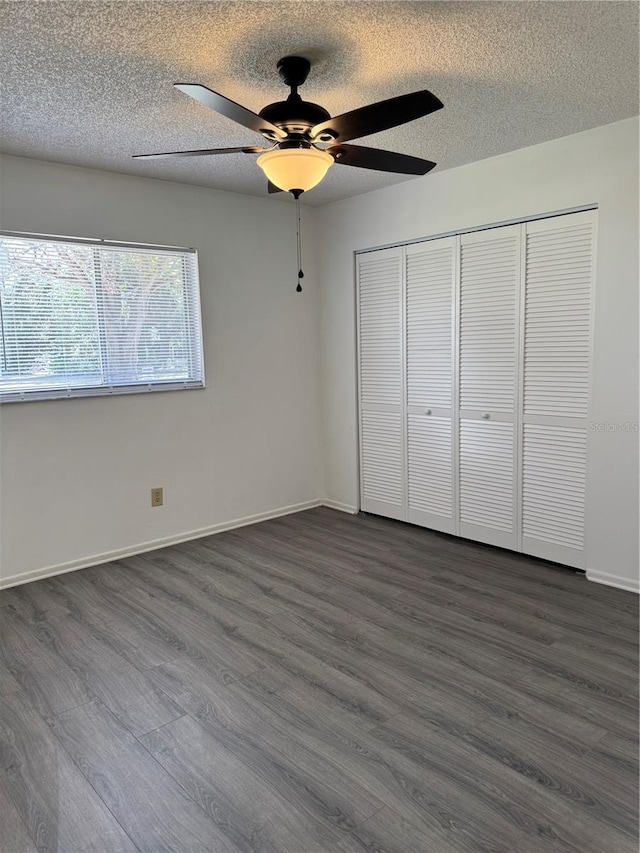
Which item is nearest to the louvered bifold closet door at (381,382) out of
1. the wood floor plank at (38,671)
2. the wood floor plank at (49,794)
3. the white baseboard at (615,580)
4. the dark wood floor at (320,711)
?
the dark wood floor at (320,711)

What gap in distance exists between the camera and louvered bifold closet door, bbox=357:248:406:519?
13.7 feet

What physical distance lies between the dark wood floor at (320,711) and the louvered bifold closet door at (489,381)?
39 centimetres

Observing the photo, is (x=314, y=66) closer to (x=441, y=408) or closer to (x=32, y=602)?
(x=441, y=408)

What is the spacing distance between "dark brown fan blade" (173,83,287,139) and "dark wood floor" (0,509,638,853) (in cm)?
208

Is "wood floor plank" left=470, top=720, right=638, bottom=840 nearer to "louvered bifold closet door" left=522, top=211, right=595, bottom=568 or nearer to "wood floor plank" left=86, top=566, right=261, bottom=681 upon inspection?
"wood floor plank" left=86, top=566, right=261, bottom=681

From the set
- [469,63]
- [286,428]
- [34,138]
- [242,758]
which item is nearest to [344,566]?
[286,428]

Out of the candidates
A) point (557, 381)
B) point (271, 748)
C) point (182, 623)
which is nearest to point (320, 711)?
Answer: point (271, 748)

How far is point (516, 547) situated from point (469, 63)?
2.63 m

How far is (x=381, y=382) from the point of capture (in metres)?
4.35

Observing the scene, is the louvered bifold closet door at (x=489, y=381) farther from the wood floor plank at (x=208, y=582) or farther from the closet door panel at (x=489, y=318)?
the wood floor plank at (x=208, y=582)

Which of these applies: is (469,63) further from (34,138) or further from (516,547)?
(516,547)

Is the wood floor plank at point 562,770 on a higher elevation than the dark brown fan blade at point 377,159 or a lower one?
lower

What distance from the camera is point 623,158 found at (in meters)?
2.90

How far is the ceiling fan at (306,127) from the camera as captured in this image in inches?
71.7
